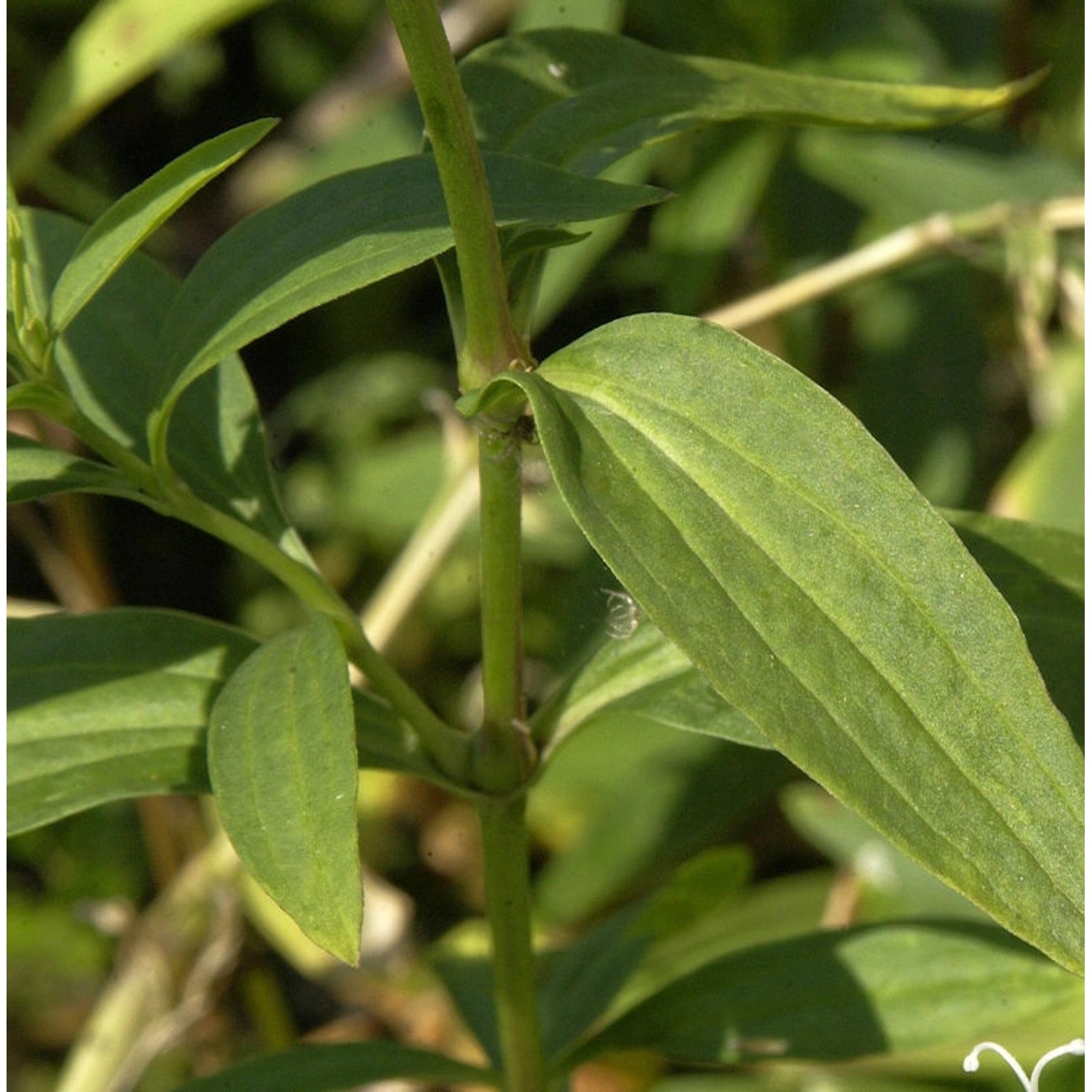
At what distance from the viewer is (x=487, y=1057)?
87cm

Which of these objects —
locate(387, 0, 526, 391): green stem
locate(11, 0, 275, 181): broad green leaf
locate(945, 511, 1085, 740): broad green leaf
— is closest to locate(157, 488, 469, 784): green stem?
locate(387, 0, 526, 391): green stem

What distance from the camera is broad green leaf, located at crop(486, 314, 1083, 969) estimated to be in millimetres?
506

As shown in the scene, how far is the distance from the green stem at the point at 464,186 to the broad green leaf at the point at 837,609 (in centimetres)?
3

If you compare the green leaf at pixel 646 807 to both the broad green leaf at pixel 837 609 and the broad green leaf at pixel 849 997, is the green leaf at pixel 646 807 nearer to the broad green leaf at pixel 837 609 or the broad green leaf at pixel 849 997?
the broad green leaf at pixel 849 997

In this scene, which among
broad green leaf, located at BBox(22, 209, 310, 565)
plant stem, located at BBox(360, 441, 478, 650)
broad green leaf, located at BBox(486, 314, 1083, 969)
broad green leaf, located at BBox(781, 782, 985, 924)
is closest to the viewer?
broad green leaf, located at BBox(486, 314, 1083, 969)

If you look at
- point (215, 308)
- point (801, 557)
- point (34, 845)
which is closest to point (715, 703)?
point (801, 557)

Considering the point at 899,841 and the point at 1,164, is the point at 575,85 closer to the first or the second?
the point at 1,164

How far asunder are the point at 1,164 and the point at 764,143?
0.95 metres

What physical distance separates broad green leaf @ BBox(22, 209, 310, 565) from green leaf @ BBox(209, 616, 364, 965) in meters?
0.13

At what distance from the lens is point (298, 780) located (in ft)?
1.79

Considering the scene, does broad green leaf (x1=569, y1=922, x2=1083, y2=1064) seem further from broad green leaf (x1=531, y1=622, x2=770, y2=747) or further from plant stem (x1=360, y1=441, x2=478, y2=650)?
plant stem (x1=360, y1=441, x2=478, y2=650)

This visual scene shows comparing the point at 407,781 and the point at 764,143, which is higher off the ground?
the point at 764,143

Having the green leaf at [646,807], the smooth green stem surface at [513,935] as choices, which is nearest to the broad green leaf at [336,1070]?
the smooth green stem surface at [513,935]

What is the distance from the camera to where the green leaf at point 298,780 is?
0.52m
